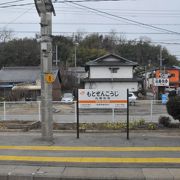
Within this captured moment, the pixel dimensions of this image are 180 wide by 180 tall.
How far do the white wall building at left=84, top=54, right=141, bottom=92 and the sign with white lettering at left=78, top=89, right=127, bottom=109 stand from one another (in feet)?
156

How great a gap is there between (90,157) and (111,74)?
55772 mm

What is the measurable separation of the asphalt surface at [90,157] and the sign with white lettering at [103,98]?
2025mm

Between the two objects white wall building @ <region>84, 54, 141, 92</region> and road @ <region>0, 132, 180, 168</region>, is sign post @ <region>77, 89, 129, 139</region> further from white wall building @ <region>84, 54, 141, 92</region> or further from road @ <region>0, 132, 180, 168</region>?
white wall building @ <region>84, 54, 141, 92</region>

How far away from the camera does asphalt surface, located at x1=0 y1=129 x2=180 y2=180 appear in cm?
911

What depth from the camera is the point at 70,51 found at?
362 feet

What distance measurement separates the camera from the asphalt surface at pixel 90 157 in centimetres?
911

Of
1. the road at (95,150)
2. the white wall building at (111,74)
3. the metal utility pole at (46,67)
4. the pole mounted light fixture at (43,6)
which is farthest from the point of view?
the white wall building at (111,74)

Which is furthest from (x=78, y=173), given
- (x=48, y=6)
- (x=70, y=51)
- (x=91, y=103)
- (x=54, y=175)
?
(x=70, y=51)

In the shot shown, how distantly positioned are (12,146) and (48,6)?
4794 mm

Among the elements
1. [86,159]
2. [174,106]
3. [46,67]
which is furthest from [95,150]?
[174,106]

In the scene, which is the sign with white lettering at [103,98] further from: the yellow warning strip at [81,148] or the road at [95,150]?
the yellow warning strip at [81,148]

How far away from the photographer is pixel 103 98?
16719mm

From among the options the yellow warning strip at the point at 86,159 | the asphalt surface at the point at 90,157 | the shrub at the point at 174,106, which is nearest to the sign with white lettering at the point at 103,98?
the shrub at the point at 174,106

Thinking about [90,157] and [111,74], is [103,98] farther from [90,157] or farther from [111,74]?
[111,74]
